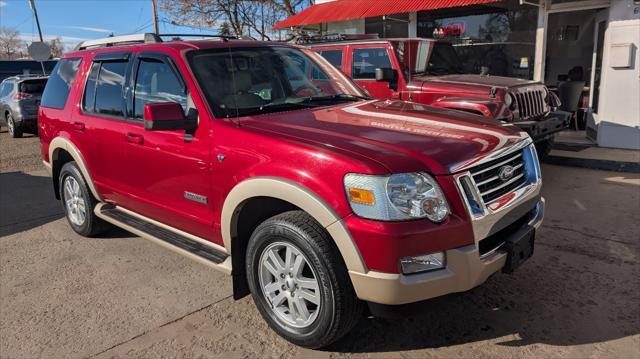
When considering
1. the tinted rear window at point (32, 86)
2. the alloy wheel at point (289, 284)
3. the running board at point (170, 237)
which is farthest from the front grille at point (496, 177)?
the tinted rear window at point (32, 86)

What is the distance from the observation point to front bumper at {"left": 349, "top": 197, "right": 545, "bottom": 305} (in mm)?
2525

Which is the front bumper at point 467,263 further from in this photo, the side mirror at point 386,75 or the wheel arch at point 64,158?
the side mirror at point 386,75

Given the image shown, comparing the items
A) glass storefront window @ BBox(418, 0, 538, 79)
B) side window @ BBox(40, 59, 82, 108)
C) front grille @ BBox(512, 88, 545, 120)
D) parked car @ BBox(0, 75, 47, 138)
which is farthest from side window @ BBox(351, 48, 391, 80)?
parked car @ BBox(0, 75, 47, 138)

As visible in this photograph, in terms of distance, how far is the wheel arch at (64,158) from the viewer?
4.75m

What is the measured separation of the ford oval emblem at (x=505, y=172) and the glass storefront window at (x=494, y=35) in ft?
32.7

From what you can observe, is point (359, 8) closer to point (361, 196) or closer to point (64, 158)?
point (64, 158)

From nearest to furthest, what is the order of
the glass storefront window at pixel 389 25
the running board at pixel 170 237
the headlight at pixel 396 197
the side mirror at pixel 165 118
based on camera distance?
1. the headlight at pixel 396 197
2. the side mirror at pixel 165 118
3. the running board at pixel 170 237
4. the glass storefront window at pixel 389 25

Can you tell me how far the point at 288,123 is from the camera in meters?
3.21

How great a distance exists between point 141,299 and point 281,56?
224cm

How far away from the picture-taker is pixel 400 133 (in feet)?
9.96

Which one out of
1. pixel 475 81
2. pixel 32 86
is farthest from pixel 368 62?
pixel 32 86

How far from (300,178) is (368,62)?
17.6 feet

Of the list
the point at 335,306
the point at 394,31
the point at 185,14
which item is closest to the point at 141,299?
the point at 335,306

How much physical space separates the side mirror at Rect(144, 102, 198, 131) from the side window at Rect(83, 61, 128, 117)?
1.13 m
